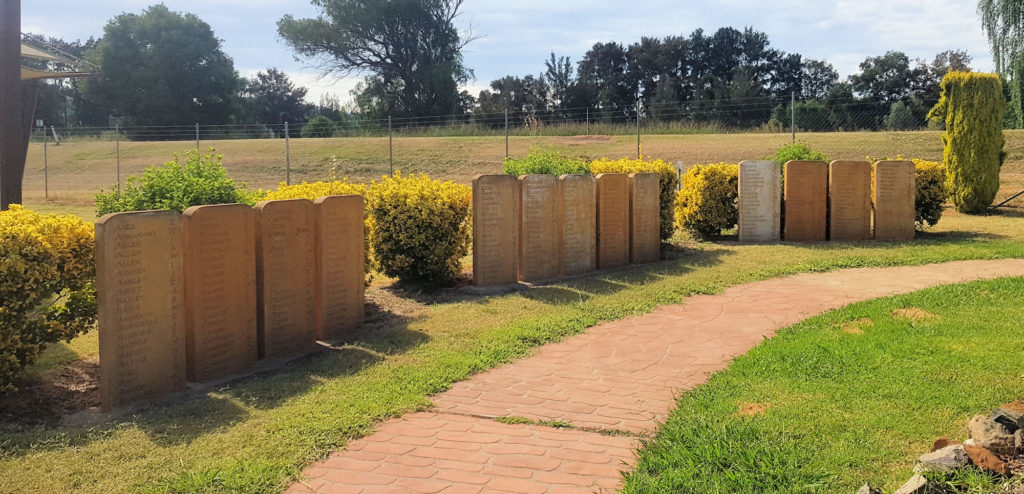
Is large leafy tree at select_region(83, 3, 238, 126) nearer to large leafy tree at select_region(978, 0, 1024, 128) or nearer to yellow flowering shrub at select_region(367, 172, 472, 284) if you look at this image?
large leafy tree at select_region(978, 0, 1024, 128)

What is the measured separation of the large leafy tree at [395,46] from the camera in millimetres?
46562

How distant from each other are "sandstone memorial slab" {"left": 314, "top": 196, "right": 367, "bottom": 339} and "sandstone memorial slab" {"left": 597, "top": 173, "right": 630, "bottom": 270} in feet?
12.1

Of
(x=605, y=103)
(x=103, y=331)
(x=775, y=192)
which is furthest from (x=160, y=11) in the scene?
(x=103, y=331)

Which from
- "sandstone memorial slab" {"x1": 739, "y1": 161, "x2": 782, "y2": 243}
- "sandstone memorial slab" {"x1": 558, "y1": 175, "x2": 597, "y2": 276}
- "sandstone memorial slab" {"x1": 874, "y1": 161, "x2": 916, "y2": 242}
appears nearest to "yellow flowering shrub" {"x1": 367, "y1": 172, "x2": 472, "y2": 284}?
"sandstone memorial slab" {"x1": 558, "y1": 175, "x2": 597, "y2": 276}

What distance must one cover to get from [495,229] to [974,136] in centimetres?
1196

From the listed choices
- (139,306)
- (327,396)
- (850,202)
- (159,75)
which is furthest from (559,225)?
(159,75)

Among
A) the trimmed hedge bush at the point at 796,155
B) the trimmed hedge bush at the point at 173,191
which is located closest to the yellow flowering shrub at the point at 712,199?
the trimmed hedge bush at the point at 796,155

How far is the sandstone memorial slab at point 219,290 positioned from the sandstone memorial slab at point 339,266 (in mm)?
713

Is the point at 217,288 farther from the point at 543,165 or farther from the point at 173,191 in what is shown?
the point at 543,165

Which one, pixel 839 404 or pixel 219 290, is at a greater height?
pixel 219 290

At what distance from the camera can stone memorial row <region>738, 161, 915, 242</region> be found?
11453 millimetres

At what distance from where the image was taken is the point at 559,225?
880 cm

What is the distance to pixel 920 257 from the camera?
9.80 metres

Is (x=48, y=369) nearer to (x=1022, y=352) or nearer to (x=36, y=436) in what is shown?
(x=36, y=436)
